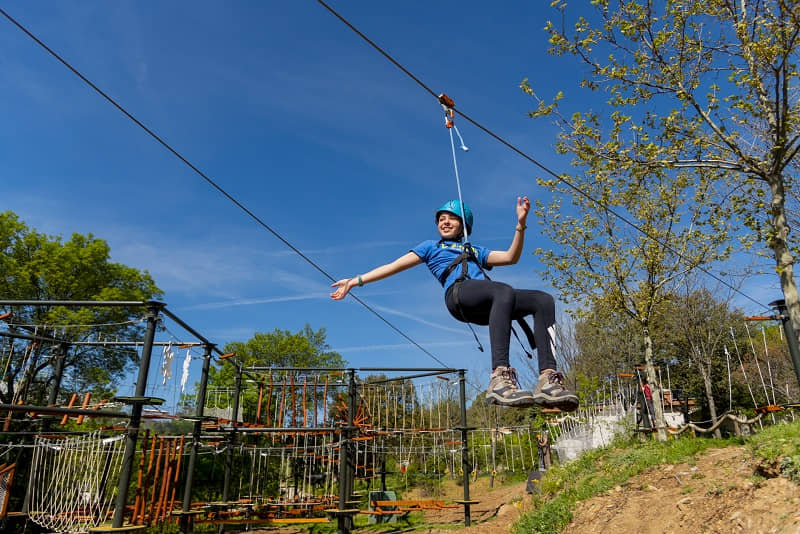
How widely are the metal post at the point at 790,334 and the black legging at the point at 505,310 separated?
5057 mm

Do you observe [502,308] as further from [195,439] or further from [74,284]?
[74,284]

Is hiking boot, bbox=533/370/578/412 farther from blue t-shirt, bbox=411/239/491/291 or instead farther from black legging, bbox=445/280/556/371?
blue t-shirt, bbox=411/239/491/291

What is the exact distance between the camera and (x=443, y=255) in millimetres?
3656

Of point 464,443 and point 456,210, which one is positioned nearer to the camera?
point 456,210

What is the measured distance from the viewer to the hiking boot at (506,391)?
293 cm

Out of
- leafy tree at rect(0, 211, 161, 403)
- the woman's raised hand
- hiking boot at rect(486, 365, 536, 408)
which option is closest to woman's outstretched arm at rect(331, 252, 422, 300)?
the woman's raised hand

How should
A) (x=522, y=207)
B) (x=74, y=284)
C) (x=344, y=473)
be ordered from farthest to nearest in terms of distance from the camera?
(x=74, y=284) < (x=344, y=473) < (x=522, y=207)

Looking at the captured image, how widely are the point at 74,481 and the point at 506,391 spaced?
280 inches

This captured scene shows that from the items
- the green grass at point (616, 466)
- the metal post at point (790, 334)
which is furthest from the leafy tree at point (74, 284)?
the metal post at point (790, 334)

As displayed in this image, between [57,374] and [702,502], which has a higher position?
[57,374]

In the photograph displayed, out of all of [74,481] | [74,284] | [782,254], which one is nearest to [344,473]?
[74,481]

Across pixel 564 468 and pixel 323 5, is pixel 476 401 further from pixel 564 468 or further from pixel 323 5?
pixel 323 5

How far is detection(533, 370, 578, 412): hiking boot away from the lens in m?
2.87

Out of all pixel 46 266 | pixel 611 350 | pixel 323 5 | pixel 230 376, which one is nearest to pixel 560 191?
pixel 323 5
